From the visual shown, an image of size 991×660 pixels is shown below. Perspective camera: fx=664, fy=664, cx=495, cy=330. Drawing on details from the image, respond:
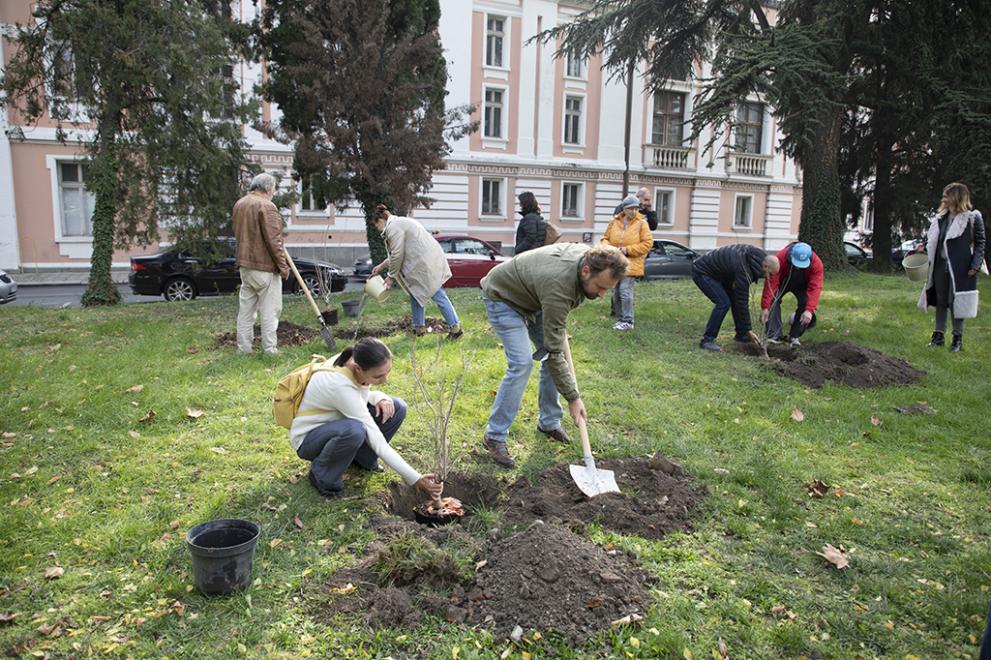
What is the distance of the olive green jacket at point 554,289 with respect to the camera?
4.08 m

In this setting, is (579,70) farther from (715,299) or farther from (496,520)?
(496,520)

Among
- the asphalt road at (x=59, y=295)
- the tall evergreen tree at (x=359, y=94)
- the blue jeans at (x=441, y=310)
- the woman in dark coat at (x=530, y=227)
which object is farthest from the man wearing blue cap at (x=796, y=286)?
the asphalt road at (x=59, y=295)

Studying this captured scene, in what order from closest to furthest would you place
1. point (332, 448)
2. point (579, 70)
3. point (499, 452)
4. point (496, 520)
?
1. point (496, 520)
2. point (332, 448)
3. point (499, 452)
4. point (579, 70)

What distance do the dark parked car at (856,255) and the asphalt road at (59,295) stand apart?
14.8 m

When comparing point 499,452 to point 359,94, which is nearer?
point 499,452

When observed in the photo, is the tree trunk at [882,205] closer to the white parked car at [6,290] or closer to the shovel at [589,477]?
the shovel at [589,477]

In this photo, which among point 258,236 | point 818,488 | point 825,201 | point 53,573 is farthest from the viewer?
point 825,201

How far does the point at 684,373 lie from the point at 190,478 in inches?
183

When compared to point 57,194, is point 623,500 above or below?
below

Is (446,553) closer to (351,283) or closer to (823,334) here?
(823,334)

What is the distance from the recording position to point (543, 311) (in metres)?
4.11

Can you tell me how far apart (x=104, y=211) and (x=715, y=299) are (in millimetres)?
10625

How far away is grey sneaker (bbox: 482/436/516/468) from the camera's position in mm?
4568

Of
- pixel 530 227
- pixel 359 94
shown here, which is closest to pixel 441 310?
pixel 530 227
